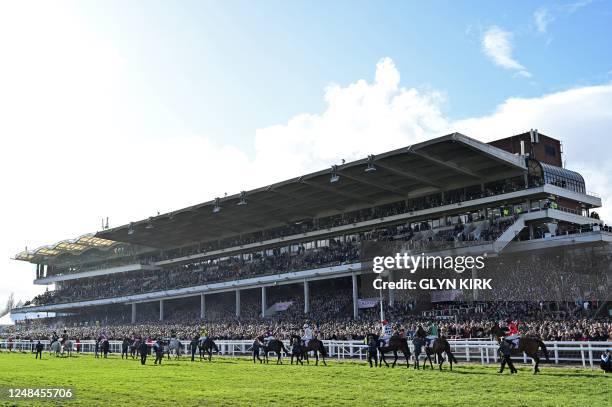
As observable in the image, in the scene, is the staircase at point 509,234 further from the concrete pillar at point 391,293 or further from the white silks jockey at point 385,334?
the white silks jockey at point 385,334

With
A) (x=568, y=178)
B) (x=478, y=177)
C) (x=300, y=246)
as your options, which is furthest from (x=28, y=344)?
(x=568, y=178)

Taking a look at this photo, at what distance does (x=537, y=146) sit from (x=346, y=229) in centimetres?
1650

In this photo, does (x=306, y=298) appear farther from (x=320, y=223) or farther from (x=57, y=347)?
(x=57, y=347)

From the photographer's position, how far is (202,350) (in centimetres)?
2983

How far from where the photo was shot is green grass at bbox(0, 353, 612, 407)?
1240 centimetres

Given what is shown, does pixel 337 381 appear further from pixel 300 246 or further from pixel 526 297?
pixel 300 246

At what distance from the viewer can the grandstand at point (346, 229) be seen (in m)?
40.3

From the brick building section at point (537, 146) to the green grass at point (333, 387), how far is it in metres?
32.6

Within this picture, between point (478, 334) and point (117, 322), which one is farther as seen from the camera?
point (117, 322)

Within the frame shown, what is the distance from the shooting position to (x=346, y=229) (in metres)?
51.4

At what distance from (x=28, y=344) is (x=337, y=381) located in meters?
39.0

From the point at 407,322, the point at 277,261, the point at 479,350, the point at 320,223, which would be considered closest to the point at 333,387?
the point at 479,350

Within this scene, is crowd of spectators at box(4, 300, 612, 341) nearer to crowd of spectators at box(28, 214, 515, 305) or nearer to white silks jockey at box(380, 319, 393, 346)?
crowd of spectators at box(28, 214, 515, 305)

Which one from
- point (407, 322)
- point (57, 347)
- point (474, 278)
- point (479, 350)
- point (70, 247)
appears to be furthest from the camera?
point (70, 247)
